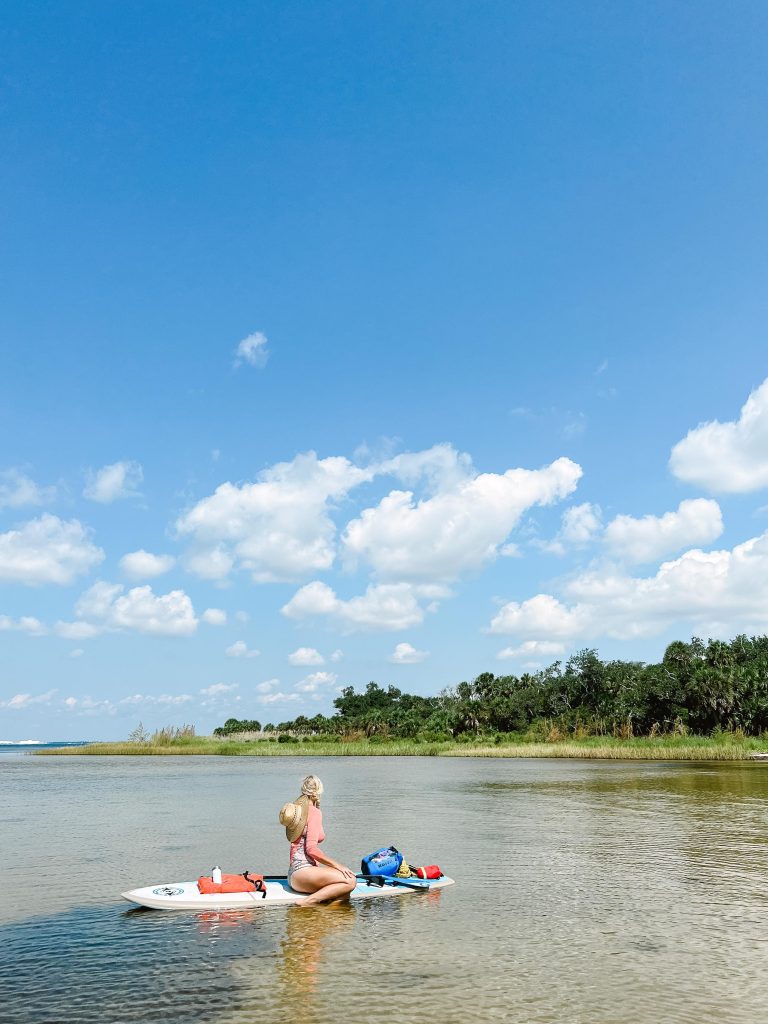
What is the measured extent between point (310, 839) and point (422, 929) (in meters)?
2.23

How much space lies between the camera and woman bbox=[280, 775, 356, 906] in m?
12.8

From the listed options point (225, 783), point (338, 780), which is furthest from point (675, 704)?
point (225, 783)

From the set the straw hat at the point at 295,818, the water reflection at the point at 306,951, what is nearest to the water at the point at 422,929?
the water reflection at the point at 306,951

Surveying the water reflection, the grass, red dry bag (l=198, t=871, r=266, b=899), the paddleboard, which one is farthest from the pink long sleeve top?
the grass

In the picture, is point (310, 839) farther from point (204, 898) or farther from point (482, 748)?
point (482, 748)

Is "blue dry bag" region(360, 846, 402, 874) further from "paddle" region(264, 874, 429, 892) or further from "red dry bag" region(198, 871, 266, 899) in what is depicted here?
"red dry bag" region(198, 871, 266, 899)

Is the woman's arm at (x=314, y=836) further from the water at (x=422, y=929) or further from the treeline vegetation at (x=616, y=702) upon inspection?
the treeline vegetation at (x=616, y=702)

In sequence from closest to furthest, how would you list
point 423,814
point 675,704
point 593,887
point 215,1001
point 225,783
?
point 215,1001 < point 593,887 < point 423,814 < point 225,783 < point 675,704

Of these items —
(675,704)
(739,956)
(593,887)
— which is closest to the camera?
(739,956)

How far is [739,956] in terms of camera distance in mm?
10102

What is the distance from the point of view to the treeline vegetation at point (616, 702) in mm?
74062

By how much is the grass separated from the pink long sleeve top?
55051 mm

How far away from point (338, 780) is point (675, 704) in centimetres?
4690

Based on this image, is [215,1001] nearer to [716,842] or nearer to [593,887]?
[593,887]
